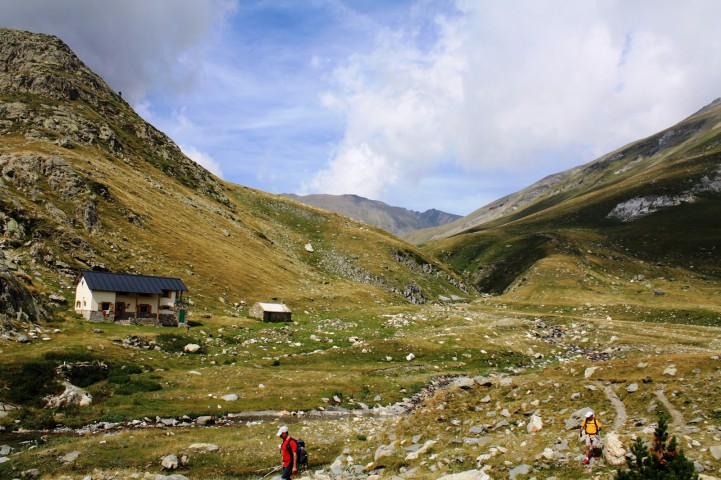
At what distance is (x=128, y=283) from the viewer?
2325 inches

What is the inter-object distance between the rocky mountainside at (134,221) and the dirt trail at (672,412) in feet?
169

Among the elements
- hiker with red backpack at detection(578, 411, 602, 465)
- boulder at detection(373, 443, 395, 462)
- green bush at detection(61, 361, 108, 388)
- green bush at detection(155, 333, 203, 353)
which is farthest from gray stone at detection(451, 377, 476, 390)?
green bush at detection(155, 333, 203, 353)

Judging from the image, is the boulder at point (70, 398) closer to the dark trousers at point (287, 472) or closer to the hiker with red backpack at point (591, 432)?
the dark trousers at point (287, 472)

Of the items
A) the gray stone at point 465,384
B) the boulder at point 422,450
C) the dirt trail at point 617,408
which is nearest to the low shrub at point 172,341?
the gray stone at point 465,384

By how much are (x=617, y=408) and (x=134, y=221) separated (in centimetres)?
8597

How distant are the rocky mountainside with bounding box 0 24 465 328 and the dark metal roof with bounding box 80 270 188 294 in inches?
153

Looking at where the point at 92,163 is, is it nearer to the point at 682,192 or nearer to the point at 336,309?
the point at 336,309

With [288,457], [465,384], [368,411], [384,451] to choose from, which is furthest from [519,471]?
[368,411]

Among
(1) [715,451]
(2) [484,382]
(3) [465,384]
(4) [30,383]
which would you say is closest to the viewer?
(1) [715,451]

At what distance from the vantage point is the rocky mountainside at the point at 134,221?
216ft

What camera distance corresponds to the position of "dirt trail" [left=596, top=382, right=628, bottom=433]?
67.8 ft

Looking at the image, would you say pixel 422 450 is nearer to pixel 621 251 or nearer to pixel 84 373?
pixel 84 373

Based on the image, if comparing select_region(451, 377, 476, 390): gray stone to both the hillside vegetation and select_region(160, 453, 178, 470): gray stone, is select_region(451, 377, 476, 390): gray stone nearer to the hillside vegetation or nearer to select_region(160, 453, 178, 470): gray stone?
the hillside vegetation

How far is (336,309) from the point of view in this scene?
8950 centimetres
